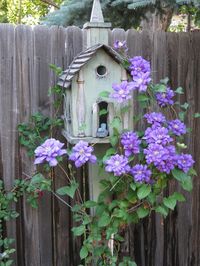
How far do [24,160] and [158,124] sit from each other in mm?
927

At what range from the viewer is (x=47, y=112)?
8.57 ft

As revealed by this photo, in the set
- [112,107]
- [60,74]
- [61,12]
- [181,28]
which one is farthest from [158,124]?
[181,28]

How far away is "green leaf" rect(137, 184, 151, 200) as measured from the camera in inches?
79.9

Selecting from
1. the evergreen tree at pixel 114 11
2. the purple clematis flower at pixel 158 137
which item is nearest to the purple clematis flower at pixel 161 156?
the purple clematis flower at pixel 158 137

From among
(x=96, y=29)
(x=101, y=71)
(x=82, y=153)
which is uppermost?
(x=96, y=29)

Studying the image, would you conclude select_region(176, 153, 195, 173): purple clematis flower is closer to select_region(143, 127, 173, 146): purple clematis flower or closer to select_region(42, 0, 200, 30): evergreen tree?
select_region(143, 127, 173, 146): purple clematis flower

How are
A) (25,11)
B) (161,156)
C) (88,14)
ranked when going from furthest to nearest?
(25,11), (88,14), (161,156)

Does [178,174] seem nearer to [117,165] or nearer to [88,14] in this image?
[117,165]

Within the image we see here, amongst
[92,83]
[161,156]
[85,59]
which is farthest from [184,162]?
[85,59]

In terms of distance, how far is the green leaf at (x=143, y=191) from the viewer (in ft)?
6.66

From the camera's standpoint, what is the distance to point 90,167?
2418 mm

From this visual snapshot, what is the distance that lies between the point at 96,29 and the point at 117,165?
93cm

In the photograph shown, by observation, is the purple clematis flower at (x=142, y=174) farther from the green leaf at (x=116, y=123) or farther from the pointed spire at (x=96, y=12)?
the pointed spire at (x=96, y=12)

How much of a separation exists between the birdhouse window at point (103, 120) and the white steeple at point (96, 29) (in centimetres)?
50
